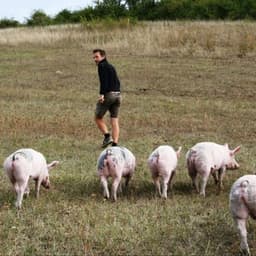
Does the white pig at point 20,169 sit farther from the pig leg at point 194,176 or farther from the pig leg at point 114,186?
the pig leg at point 194,176

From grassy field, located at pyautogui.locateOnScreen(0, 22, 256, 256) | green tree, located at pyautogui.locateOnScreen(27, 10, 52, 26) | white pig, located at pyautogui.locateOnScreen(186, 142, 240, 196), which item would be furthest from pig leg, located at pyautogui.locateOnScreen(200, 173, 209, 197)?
green tree, located at pyautogui.locateOnScreen(27, 10, 52, 26)

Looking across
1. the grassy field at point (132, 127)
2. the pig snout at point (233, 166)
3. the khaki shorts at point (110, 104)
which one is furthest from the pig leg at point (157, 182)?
the khaki shorts at point (110, 104)

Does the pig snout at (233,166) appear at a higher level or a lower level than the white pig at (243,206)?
lower

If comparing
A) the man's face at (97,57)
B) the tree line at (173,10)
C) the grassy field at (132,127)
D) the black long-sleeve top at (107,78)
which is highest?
the man's face at (97,57)

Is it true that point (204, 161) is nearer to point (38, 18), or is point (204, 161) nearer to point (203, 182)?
point (203, 182)

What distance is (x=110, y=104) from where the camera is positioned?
1186 centimetres

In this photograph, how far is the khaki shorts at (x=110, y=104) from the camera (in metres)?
Result: 11.8

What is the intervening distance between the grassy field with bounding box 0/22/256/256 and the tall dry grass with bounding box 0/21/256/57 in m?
0.08

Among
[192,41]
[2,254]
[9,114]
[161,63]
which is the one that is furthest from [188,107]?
[192,41]

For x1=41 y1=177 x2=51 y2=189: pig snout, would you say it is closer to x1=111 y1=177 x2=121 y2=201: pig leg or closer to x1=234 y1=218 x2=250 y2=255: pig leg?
x1=111 y1=177 x2=121 y2=201: pig leg

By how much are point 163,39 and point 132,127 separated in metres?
16.0

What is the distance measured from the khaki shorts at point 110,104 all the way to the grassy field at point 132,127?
2.14 ft

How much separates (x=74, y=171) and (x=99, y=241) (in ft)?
11.9

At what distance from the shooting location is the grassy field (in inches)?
249
